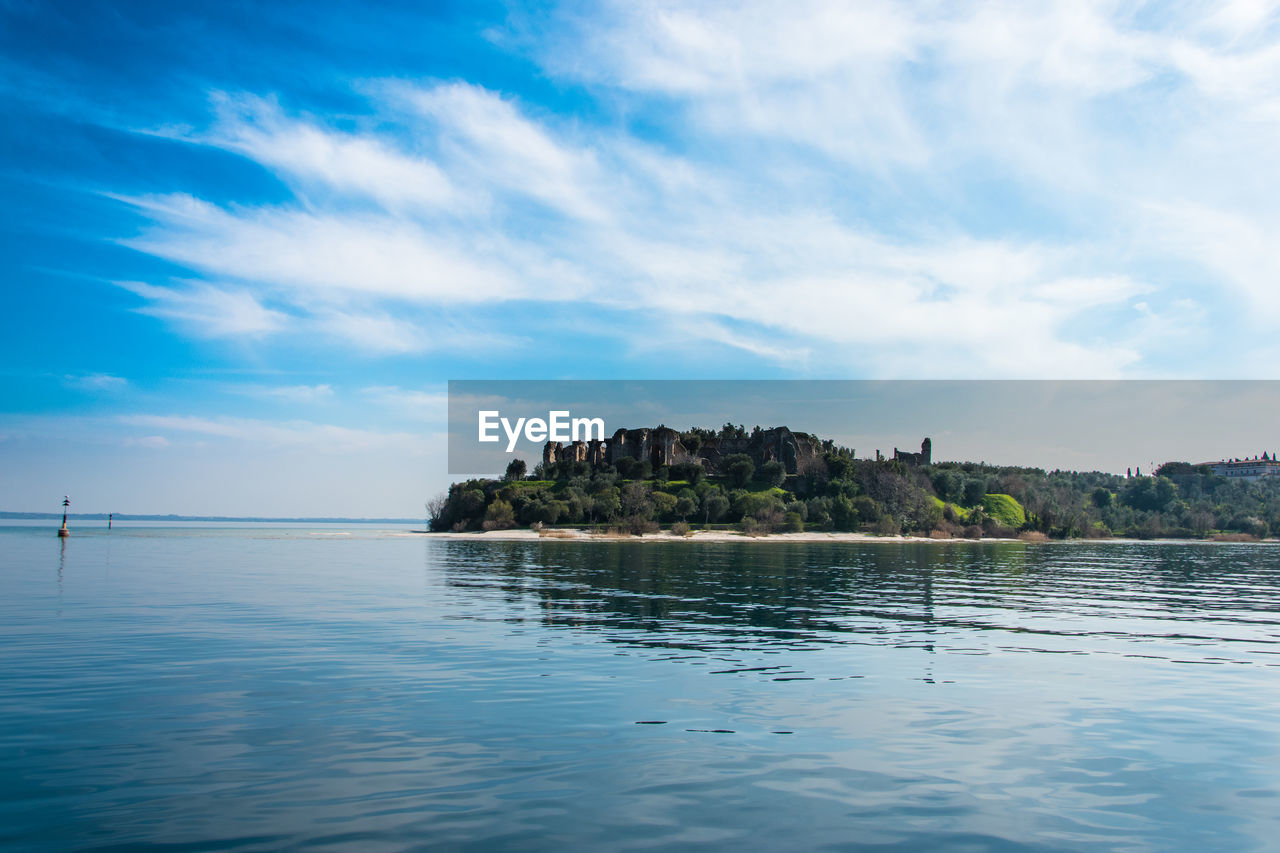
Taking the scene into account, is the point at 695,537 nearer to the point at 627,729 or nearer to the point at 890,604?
the point at 890,604

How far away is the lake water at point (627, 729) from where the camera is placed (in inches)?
378

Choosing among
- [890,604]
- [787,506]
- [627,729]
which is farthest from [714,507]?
[627,729]

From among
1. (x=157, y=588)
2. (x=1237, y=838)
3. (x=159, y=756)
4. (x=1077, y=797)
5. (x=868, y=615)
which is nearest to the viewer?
(x=1237, y=838)

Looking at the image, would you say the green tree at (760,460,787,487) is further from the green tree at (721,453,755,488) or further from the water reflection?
the water reflection

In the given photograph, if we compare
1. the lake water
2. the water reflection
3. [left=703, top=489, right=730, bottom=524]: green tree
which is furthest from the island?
the lake water

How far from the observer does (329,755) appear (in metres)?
12.2

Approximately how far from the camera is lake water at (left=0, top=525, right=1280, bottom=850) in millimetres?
9594

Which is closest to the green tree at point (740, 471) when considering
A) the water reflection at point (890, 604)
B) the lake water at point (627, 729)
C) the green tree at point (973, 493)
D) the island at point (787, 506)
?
the island at point (787, 506)

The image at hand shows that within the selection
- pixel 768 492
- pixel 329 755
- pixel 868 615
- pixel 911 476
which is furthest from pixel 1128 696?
pixel 911 476

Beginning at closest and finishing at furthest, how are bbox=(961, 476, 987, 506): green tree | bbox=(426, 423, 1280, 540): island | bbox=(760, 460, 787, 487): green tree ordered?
bbox=(426, 423, 1280, 540): island → bbox=(760, 460, 787, 487): green tree → bbox=(961, 476, 987, 506): green tree

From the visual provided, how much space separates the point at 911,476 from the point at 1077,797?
592ft

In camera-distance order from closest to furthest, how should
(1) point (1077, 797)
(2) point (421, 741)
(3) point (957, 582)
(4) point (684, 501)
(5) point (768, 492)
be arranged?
(1) point (1077, 797), (2) point (421, 741), (3) point (957, 582), (4) point (684, 501), (5) point (768, 492)

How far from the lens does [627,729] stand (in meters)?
14.0

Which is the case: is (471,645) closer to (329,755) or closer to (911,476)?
(329,755)
